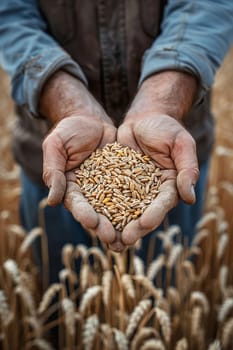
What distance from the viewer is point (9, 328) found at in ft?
4.68

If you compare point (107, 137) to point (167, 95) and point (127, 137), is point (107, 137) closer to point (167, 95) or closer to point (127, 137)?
point (127, 137)

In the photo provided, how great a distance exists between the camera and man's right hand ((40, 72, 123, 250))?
3.03 feet

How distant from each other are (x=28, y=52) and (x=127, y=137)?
1.01 feet

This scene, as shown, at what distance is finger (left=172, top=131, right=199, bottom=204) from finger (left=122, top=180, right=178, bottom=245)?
0.08ft

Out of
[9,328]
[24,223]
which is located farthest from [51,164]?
[24,223]

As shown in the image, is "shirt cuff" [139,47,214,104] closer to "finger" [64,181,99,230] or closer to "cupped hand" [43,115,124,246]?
"cupped hand" [43,115,124,246]

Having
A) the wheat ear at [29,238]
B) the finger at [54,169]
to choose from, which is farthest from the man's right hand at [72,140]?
the wheat ear at [29,238]

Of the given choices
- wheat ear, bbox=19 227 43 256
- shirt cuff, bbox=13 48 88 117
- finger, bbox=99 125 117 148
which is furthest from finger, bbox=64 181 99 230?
wheat ear, bbox=19 227 43 256

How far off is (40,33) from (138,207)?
18.8 inches

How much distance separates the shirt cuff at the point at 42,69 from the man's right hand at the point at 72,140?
0.7 inches

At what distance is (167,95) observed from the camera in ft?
3.62

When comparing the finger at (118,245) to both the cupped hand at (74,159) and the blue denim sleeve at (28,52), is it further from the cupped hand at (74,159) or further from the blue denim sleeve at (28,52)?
the blue denim sleeve at (28,52)

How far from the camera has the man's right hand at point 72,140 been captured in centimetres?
92

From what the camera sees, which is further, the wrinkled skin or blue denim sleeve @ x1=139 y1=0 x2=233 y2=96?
blue denim sleeve @ x1=139 y1=0 x2=233 y2=96
